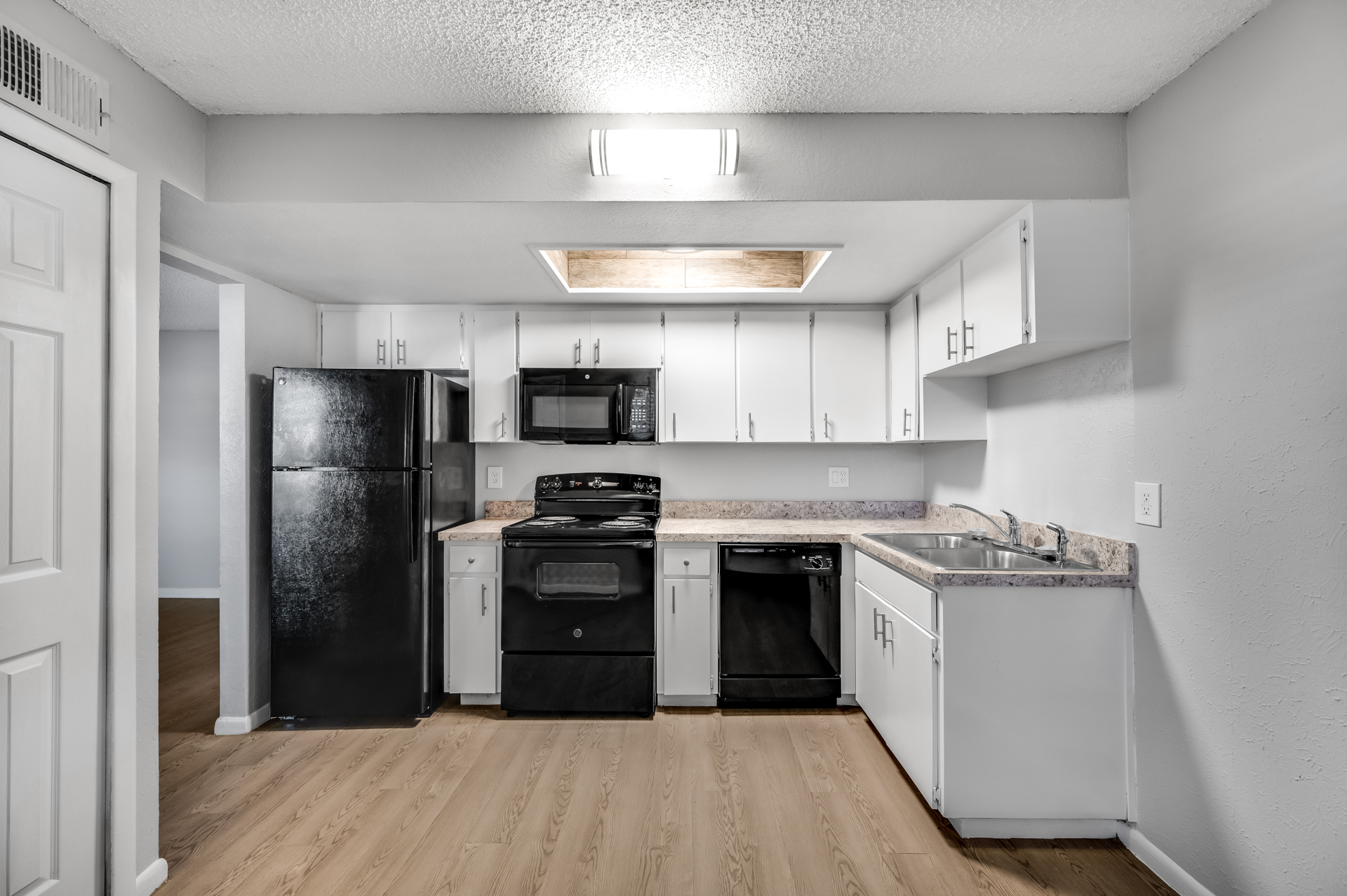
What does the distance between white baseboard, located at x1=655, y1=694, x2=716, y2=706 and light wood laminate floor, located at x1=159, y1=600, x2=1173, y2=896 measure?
7cm

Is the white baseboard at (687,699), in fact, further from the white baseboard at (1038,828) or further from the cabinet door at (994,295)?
the cabinet door at (994,295)

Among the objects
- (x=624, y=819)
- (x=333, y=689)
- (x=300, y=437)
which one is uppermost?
(x=300, y=437)

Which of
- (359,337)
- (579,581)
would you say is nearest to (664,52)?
(579,581)

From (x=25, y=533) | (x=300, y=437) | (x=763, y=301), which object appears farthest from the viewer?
(x=763, y=301)

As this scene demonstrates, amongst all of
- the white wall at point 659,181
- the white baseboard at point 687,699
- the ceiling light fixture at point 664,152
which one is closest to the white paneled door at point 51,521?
the white wall at point 659,181

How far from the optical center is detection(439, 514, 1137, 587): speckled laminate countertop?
2.02 meters

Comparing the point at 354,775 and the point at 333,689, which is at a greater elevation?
the point at 333,689

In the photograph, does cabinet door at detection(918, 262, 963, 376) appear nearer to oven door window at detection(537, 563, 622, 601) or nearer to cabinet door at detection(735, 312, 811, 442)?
cabinet door at detection(735, 312, 811, 442)

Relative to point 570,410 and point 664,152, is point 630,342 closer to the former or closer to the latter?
point 570,410

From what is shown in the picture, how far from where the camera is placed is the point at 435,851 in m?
1.98

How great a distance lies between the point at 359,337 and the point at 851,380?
2.65 m

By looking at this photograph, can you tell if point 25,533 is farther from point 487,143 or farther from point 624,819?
point 624,819

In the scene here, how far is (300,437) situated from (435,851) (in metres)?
1.81

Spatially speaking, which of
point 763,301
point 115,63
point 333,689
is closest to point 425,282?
point 115,63
